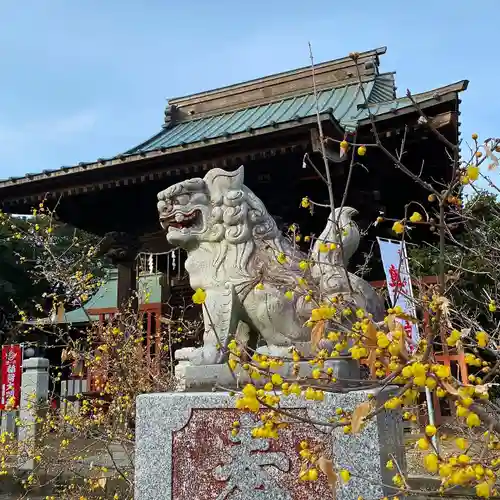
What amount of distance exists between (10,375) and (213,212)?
4.60 metres

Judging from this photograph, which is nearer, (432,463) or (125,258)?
(432,463)

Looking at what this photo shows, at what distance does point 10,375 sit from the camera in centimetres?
615

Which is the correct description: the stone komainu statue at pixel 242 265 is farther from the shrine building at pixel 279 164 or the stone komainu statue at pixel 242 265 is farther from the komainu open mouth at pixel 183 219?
the shrine building at pixel 279 164

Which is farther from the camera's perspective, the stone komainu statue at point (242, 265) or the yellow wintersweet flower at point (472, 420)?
the stone komainu statue at point (242, 265)

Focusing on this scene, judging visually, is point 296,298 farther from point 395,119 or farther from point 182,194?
point 395,119

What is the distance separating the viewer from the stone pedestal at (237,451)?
2.20 meters

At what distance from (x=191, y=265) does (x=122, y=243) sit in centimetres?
455

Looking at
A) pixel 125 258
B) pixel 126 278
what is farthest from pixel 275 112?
pixel 126 278

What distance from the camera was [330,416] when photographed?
2266 mm

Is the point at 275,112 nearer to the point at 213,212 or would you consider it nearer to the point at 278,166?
the point at 278,166

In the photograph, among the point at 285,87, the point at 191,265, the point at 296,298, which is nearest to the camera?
the point at 296,298

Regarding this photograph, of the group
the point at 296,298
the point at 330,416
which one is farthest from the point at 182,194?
the point at 330,416

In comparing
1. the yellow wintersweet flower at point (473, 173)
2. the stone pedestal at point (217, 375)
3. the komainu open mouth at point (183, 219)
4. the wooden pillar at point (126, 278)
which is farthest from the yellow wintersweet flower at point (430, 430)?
the wooden pillar at point (126, 278)

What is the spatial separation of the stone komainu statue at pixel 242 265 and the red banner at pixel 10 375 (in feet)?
13.6
